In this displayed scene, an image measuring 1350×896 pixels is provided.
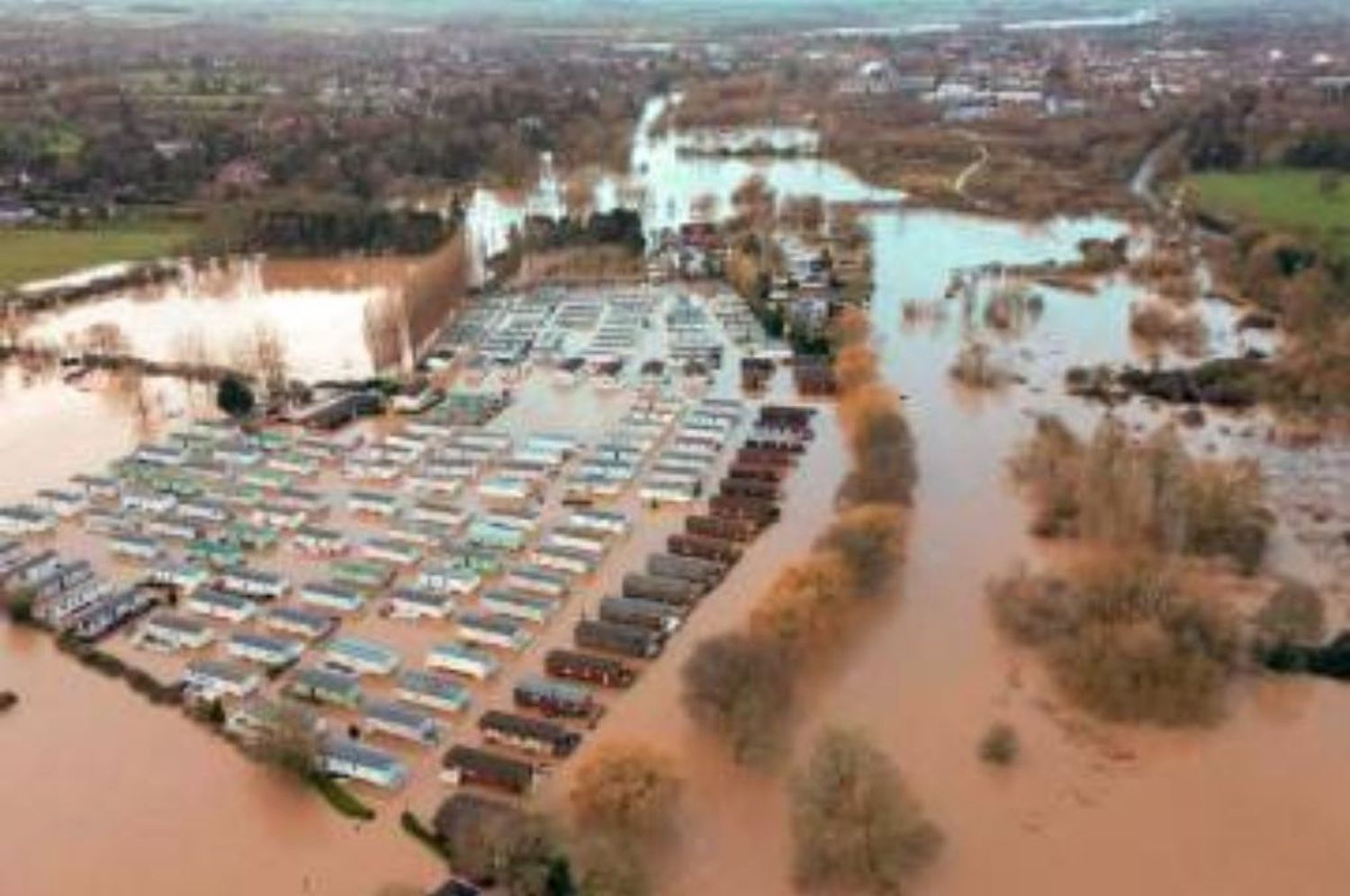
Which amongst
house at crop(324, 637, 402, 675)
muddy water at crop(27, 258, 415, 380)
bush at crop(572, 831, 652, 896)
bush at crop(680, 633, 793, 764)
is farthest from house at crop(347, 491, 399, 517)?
bush at crop(572, 831, 652, 896)

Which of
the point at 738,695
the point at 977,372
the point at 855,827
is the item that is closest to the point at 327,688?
the point at 738,695

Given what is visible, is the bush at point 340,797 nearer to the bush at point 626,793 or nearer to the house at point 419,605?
the bush at point 626,793

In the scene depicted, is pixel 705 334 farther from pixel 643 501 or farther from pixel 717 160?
pixel 717 160

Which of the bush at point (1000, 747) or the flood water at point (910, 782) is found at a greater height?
the bush at point (1000, 747)

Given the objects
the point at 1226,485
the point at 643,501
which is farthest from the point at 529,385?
the point at 1226,485

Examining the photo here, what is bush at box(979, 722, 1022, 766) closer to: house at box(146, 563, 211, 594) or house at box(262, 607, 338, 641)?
house at box(262, 607, 338, 641)

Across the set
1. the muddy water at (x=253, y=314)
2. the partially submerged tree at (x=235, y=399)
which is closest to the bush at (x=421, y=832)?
the partially submerged tree at (x=235, y=399)
